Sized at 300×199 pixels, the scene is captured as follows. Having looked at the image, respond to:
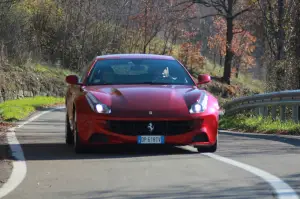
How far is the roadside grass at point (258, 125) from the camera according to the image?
15.9 metres

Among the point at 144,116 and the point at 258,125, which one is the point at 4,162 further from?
the point at 258,125

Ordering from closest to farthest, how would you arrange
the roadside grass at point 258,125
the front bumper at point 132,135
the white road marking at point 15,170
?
the white road marking at point 15,170
the front bumper at point 132,135
the roadside grass at point 258,125

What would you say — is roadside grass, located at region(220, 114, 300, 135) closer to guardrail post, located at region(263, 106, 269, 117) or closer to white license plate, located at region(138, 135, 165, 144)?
guardrail post, located at region(263, 106, 269, 117)

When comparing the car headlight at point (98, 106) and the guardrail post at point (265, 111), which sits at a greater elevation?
the car headlight at point (98, 106)

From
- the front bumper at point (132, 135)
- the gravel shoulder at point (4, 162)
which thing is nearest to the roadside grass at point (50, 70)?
the gravel shoulder at point (4, 162)

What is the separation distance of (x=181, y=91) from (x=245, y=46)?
163 ft

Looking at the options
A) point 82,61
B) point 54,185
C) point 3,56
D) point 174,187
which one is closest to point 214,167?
point 174,187

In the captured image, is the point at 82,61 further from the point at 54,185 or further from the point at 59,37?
the point at 54,185

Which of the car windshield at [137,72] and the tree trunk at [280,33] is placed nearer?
the car windshield at [137,72]

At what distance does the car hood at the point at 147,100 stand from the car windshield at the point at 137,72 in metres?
0.54

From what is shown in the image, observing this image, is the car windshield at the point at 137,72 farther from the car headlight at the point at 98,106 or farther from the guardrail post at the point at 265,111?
the guardrail post at the point at 265,111

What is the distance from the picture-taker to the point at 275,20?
89.9 ft

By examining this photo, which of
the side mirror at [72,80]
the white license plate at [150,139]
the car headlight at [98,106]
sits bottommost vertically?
the white license plate at [150,139]

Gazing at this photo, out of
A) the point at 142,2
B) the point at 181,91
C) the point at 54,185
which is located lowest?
the point at 54,185
